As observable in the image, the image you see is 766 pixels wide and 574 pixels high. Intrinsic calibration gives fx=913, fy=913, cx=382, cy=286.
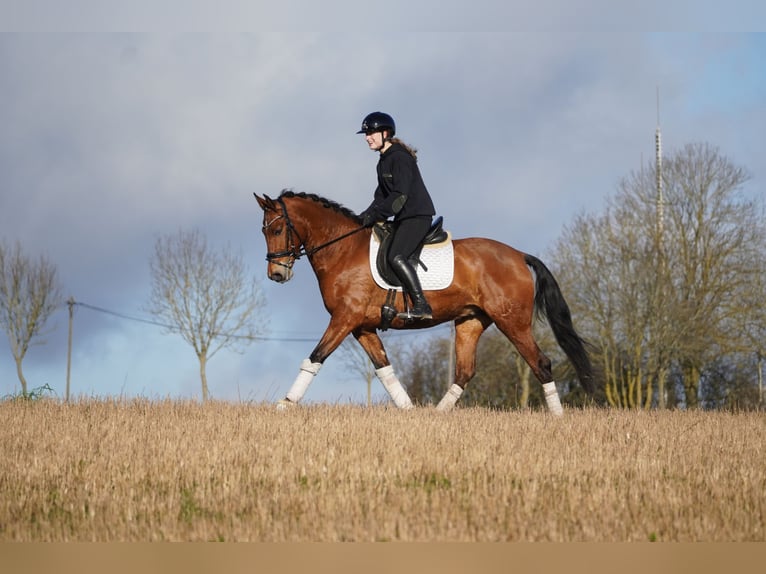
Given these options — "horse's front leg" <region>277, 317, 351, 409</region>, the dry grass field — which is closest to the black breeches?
"horse's front leg" <region>277, 317, 351, 409</region>

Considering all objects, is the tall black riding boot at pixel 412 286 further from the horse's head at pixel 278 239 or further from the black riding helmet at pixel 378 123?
the black riding helmet at pixel 378 123

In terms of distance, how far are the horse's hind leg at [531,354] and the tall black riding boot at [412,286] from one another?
3.98 ft

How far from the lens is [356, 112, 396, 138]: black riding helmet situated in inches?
445

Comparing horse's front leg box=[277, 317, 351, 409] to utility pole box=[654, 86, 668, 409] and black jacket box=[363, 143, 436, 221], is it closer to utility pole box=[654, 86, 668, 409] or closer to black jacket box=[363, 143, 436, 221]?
black jacket box=[363, 143, 436, 221]

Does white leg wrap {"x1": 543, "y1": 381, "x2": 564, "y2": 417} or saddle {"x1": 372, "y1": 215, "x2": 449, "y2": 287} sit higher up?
saddle {"x1": 372, "y1": 215, "x2": 449, "y2": 287}

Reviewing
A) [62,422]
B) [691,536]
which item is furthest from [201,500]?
[62,422]

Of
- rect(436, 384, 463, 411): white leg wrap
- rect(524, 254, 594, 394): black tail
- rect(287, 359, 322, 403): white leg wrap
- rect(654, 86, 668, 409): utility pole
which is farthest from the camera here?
rect(654, 86, 668, 409): utility pole

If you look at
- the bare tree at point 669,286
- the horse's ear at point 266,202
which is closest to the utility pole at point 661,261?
the bare tree at point 669,286

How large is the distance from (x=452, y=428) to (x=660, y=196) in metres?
24.9

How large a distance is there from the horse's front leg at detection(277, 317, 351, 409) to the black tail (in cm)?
293

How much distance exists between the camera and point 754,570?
194 inches

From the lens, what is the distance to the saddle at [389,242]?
1137 cm

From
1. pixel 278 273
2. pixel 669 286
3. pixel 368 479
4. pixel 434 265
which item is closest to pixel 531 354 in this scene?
pixel 434 265

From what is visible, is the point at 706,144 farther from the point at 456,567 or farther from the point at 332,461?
the point at 456,567
